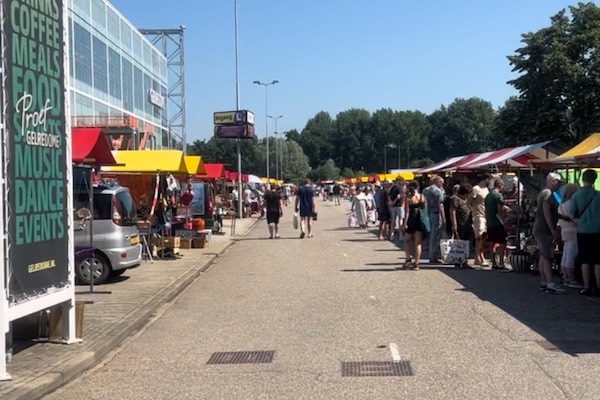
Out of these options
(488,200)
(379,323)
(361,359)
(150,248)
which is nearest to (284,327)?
(379,323)

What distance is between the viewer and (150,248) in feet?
58.5

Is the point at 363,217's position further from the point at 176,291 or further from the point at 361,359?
the point at 361,359

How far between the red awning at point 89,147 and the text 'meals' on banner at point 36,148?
11.5ft

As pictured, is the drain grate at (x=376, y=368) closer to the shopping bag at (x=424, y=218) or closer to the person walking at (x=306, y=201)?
the shopping bag at (x=424, y=218)

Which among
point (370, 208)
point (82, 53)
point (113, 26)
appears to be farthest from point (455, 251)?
point (113, 26)

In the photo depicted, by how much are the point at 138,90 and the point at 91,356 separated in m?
68.3

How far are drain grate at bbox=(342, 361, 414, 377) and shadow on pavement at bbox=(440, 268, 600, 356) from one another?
5.68ft

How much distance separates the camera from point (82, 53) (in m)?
54.7

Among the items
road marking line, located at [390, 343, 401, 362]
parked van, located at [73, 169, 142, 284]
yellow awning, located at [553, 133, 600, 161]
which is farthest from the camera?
parked van, located at [73, 169, 142, 284]

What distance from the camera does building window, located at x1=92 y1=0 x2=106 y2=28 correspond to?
2299 inches

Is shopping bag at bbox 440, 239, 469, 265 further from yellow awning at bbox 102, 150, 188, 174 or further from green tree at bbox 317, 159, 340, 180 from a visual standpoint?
green tree at bbox 317, 159, 340, 180

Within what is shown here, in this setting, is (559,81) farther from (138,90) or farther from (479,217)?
(138,90)

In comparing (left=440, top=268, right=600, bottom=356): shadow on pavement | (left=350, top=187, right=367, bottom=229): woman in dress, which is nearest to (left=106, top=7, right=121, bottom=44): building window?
(left=350, top=187, right=367, bottom=229): woman in dress

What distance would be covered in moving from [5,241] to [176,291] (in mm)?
6337
